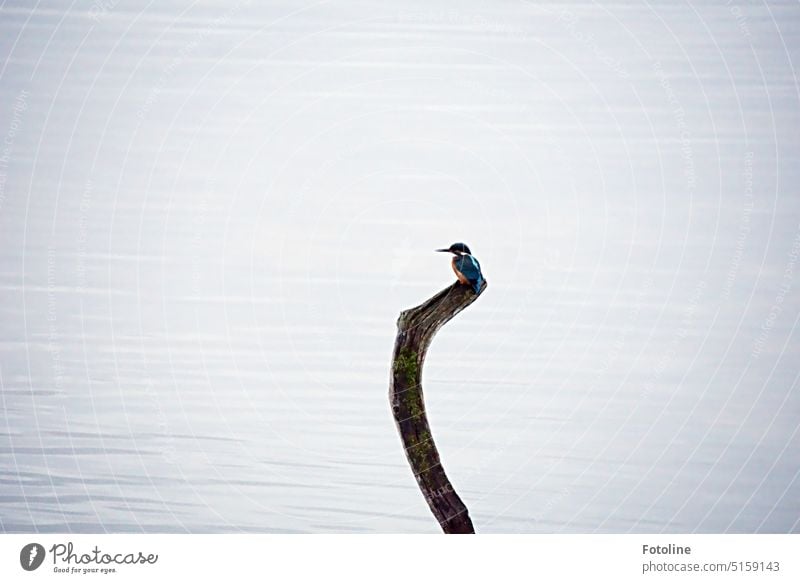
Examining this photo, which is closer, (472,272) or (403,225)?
(472,272)

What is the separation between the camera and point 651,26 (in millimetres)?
13500

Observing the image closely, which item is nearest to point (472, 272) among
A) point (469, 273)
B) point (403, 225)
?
point (469, 273)

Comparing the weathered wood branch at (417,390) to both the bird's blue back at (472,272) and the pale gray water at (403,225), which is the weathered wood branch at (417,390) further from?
the pale gray water at (403,225)

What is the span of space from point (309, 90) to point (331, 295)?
2430 mm

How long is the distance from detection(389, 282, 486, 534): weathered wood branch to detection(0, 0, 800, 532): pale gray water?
419 centimetres

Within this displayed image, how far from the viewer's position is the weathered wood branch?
414 centimetres

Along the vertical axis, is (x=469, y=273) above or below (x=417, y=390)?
above

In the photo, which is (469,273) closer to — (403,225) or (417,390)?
(417,390)

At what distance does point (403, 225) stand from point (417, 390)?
37.0 ft

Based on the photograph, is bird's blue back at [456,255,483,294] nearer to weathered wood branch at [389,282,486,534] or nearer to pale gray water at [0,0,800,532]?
weathered wood branch at [389,282,486,534]

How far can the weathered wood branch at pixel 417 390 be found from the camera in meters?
4.14

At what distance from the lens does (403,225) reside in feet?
50.4

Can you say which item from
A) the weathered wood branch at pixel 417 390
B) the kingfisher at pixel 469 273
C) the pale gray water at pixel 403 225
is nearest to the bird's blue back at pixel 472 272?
the kingfisher at pixel 469 273

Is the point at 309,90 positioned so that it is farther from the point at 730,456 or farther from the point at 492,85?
the point at 730,456
